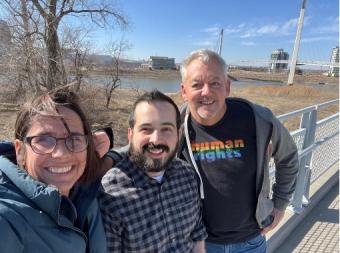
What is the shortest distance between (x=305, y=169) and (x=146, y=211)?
109 inches

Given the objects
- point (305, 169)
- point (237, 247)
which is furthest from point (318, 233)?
point (237, 247)

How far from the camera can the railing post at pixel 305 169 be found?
3.55m

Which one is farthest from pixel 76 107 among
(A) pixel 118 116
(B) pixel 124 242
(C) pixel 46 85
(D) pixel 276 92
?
(D) pixel 276 92

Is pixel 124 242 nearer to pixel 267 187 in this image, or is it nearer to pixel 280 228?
pixel 267 187

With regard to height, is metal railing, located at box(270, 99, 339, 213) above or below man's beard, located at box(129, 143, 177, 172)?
below

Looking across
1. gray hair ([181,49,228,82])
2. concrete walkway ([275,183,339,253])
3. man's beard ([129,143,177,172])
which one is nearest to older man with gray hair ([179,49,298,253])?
gray hair ([181,49,228,82])

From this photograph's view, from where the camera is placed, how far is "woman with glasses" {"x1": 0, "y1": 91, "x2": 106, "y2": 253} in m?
0.99

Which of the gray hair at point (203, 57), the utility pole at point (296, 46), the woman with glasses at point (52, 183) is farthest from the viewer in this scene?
the utility pole at point (296, 46)

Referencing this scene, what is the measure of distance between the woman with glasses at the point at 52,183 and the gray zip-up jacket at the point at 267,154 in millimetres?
716

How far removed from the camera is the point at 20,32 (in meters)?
10.6

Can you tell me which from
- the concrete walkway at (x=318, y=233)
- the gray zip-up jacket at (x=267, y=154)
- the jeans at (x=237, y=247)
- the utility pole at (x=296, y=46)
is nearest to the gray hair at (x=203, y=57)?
the gray zip-up jacket at (x=267, y=154)

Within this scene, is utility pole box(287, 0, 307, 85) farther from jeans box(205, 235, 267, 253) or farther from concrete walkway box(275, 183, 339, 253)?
jeans box(205, 235, 267, 253)

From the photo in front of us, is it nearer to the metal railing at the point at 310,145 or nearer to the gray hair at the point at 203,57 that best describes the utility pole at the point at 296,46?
the metal railing at the point at 310,145

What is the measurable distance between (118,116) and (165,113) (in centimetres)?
1290
